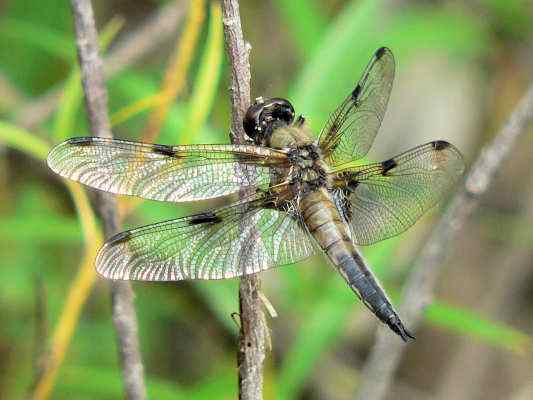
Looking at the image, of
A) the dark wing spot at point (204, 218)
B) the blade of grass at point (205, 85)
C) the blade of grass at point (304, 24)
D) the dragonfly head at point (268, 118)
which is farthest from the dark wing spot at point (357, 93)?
the blade of grass at point (304, 24)

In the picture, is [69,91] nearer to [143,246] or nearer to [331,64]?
[143,246]

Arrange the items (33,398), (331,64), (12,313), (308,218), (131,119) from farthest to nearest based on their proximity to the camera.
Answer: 1. (131,119)
2. (12,313)
3. (331,64)
4. (33,398)
5. (308,218)

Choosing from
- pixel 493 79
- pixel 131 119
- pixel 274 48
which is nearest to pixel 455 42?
pixel 493 79

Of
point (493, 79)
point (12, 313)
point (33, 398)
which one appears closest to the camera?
point (33, 398)

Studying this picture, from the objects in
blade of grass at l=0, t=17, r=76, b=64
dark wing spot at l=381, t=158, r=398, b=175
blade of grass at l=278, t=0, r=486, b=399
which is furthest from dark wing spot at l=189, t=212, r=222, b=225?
blade of grass at l=0, t=17, r=76, b=64

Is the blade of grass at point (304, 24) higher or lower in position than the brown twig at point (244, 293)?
higher

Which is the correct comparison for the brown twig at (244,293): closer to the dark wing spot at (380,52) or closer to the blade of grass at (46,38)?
the dark wing spot at (380,52)

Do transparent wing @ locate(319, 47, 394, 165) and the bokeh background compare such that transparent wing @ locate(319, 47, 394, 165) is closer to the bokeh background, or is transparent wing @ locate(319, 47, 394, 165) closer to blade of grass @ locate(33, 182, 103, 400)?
the bokeh background
